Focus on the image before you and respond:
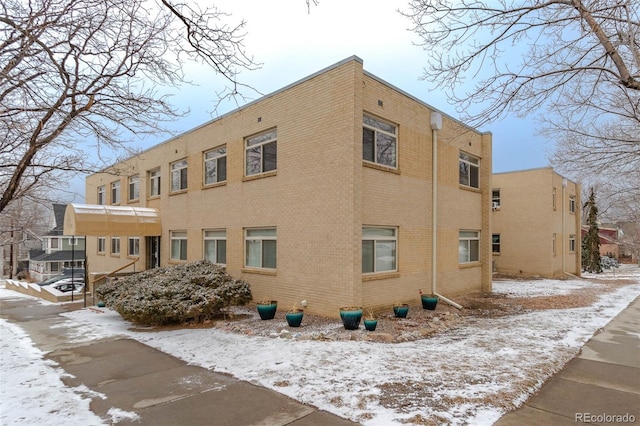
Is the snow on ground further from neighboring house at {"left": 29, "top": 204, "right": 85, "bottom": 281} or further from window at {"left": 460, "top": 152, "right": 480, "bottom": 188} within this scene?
neighboring house at {"left": 29, "top": 204, "right": 85, "bottom": 281}

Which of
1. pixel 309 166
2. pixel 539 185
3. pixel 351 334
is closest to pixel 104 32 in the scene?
pixel 309 166

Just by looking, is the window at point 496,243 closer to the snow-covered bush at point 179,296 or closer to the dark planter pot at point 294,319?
the snow-covered bush at point 179,296

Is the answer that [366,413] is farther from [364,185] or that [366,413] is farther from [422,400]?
[364,185]

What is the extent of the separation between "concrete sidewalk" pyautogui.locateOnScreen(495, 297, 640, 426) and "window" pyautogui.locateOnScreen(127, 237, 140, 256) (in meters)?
20.3

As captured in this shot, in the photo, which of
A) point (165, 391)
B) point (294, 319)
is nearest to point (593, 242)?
point (294, 319)

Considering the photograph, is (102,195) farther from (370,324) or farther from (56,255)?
(56,255)

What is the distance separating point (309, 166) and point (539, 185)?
751 inches

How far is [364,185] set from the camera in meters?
10.6

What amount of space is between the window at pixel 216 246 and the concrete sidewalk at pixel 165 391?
6.25 metres

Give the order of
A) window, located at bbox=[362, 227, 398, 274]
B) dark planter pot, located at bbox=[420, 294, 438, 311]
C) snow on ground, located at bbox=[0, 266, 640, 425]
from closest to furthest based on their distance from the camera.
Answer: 1. snow on ground, located at bbox=[0, 266, 640, 425]
2. window, located at bbox=[362, 227, 398, 274]
3. dark planter pot, located at bbox=[420, 294, 438, 311]

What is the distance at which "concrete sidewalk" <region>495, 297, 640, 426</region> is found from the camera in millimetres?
4438

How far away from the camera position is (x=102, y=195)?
26203mm

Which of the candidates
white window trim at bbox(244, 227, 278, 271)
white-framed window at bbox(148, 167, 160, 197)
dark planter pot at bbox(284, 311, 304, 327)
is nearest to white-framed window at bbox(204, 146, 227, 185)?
white window trim at bbox(244, 227, 278, 271)

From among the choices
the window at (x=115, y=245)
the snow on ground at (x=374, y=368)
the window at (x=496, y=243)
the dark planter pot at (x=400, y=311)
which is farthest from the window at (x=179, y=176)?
the window at (x=496, y=243)
